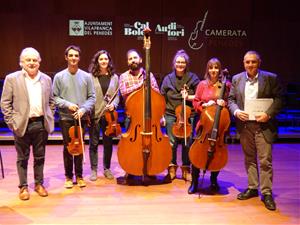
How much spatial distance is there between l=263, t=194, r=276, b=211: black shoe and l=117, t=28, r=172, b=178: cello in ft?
3.48

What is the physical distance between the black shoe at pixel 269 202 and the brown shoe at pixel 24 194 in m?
2.29

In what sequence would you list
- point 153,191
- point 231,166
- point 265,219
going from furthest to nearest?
1. point 231,166
2. point 153,191
3. point 265,219

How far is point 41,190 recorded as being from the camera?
4.48 meters

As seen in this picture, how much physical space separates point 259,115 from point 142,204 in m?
1.39

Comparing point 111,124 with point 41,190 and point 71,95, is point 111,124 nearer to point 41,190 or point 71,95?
point 71,95

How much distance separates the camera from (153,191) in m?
4.68

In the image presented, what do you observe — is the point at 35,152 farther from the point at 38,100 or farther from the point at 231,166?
the point at 231,166

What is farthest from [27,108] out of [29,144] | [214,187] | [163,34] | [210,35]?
[210,35]

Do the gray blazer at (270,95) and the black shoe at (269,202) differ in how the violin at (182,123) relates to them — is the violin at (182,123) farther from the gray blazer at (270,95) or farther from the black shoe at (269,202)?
the black shoe at (269,202)

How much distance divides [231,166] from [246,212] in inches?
70.2

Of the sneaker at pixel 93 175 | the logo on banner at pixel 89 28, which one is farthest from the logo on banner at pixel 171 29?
the sneaker at pixel 93 175

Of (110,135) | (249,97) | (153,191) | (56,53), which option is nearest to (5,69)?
(56,53)

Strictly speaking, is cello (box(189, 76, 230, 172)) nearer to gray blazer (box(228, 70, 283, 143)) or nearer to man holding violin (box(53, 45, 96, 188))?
gray blazer (box(228, 70, 283, 143))

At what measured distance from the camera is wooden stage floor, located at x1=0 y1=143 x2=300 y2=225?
3881 millimetres
